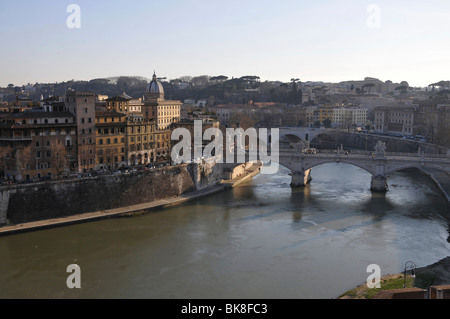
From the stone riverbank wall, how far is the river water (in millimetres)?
1325

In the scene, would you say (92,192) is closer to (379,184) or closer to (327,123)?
(379,184)

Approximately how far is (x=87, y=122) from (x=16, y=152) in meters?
3.79

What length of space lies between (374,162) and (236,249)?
40.9ft

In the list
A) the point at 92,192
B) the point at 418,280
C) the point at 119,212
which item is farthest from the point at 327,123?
the point at 418,280

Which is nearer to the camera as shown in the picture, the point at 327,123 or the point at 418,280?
the point at 418,280

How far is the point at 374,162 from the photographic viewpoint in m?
25.1

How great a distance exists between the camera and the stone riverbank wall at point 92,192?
58.6ft

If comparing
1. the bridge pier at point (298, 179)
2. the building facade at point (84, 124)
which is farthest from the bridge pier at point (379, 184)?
the building facade at point (84, 124)

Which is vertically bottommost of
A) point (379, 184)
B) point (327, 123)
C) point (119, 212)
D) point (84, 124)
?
point (119, 212)

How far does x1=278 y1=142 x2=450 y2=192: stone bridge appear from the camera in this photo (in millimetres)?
24391

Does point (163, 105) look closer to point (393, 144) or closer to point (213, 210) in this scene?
point (213, 210)

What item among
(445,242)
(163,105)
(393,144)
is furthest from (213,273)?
(393,144)

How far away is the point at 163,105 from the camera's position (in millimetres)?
32188

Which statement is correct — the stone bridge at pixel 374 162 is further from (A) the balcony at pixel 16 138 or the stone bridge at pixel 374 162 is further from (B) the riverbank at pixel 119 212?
(A) the balcony at pixel 16 138
